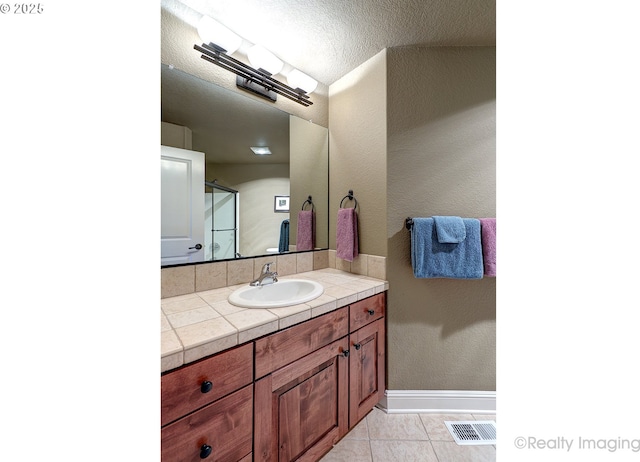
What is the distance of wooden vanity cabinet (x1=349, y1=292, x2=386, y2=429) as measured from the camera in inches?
47.2

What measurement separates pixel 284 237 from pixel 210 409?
3.36 ft

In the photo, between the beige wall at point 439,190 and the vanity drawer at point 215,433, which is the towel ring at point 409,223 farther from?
the vanity drawer at point 215,433

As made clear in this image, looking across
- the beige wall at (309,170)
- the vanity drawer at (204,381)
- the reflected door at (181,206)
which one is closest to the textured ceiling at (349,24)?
the beige wall at (309,170)

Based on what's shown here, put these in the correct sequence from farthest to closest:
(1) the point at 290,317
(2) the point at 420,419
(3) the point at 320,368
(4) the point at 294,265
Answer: (4) the point at 294,265
(2) the point at 420,419
(3) the point at 320,368
(1) the point at 290,317

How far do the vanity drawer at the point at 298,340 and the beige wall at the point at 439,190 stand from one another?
48 centimetres

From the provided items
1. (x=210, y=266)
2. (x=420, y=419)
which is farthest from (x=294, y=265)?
(x=420, y=419)

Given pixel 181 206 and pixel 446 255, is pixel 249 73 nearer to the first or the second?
pixel 181 206

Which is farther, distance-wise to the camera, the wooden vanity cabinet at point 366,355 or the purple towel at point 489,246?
the purple towel at point 489,246

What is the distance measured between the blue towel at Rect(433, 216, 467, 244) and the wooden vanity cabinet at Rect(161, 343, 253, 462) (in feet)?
3.63

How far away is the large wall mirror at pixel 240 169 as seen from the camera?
3.83 feet

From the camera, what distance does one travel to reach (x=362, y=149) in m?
1.56
